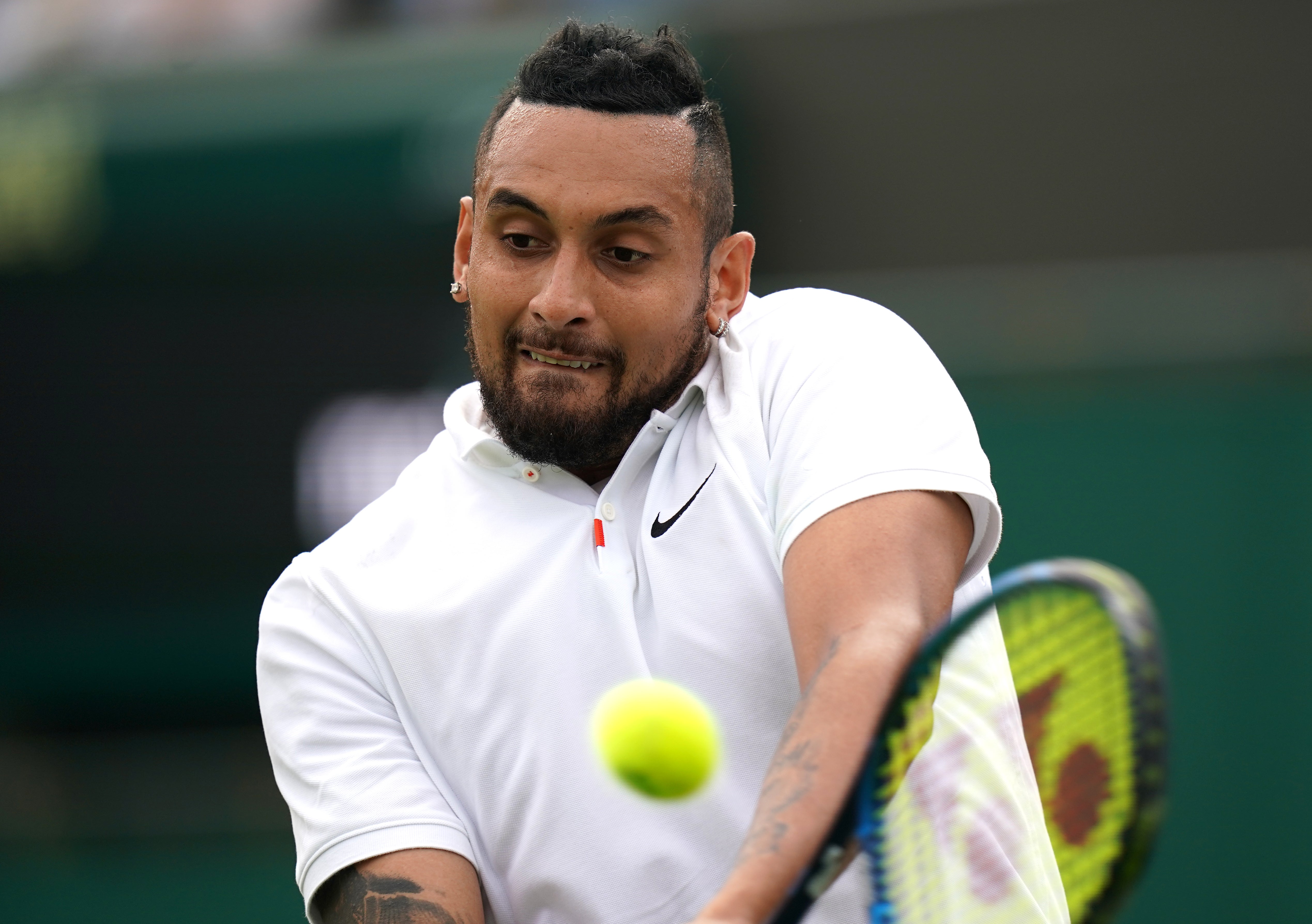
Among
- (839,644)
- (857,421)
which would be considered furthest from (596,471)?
(839,644)

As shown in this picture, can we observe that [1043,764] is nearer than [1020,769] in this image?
Yes

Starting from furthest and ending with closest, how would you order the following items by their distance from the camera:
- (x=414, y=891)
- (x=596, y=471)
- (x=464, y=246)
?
(x=464, y=246)
(x=596, y=471)
(x=414, y=891)

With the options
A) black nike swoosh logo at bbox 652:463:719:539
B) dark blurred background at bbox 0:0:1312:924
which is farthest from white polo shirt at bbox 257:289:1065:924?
dark blurred background at bbox 0:0:1312:924

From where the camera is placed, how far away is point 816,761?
5.88 ft

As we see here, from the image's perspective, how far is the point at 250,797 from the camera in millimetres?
5781

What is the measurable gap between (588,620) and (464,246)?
74cm

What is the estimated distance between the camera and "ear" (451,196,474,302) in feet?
8.43

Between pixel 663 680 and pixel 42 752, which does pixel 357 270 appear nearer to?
pixel 42 752

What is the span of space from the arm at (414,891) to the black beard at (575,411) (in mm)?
598

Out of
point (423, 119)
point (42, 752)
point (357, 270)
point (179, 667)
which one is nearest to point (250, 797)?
point (179, 667)

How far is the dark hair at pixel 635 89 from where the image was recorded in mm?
2322

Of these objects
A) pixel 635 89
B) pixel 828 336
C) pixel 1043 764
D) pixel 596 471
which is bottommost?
pixel 1043 764

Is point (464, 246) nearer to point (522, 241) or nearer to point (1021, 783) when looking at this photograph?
point (522, 241)

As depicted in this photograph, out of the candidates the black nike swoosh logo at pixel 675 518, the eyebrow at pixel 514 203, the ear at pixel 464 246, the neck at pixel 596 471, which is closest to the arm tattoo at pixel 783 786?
the black nike swoosh logo at pixel 675 518
